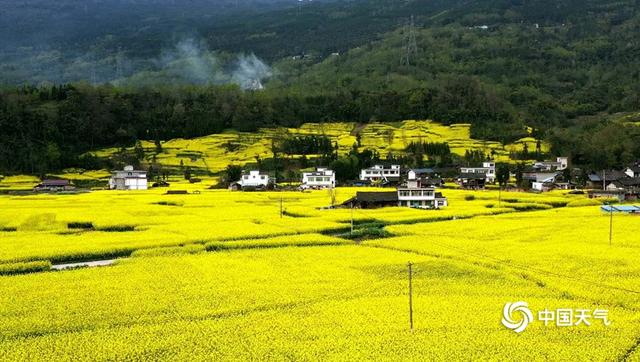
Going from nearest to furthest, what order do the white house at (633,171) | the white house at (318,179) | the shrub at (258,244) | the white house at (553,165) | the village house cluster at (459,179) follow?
the shrub at (258,244)
the village house cluster at (459,179)
the white house at (318,179)
the white house at (633,171)
the white house at (553,165)

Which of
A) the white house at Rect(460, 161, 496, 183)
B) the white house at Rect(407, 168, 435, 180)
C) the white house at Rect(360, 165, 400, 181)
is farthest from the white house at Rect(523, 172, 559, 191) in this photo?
the white house at Rect(360, 165, 400, 181)

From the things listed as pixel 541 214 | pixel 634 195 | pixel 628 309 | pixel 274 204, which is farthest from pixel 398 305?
pixel 634 195

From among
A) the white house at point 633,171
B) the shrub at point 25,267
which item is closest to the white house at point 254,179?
the white house at point 633,171

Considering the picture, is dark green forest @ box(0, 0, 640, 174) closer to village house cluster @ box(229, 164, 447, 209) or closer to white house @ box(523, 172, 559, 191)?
white house @ box(523, 172, 559, 191)

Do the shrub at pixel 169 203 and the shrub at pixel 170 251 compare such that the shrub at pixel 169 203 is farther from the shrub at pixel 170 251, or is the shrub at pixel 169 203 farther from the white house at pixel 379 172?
the white house at pixel 379 172

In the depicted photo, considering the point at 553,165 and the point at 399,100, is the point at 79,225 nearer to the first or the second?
the point at 553,165

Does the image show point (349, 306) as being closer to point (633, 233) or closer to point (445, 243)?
point (445, 243)
